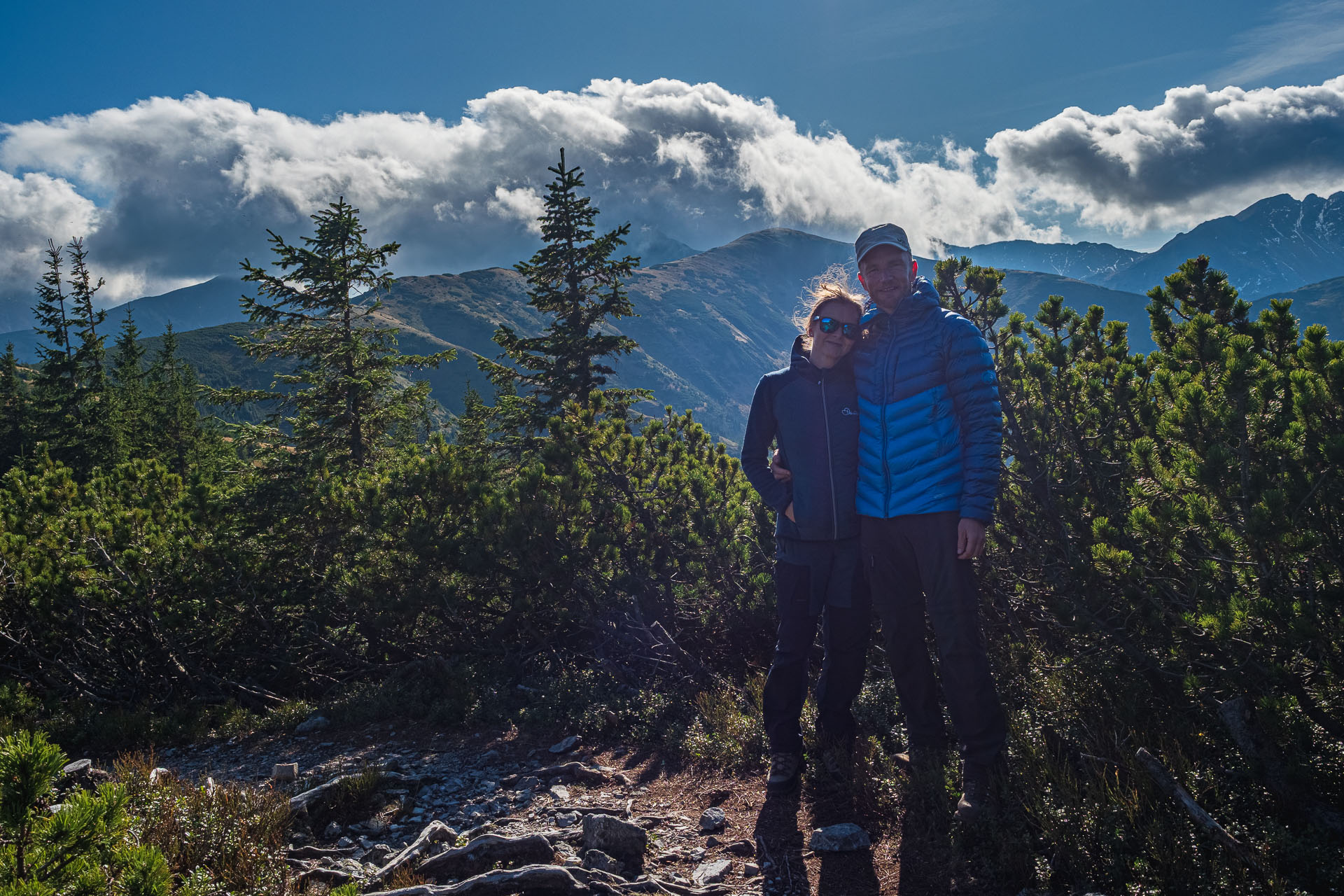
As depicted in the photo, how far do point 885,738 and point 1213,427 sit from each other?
2762 mm

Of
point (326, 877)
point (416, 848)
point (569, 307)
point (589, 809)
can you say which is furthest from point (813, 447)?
point (569, 307)

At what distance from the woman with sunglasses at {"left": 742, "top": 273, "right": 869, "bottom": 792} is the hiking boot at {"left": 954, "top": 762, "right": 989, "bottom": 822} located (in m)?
0.90

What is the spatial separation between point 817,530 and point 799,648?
79cm

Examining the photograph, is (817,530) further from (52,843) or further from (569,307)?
(569,307)

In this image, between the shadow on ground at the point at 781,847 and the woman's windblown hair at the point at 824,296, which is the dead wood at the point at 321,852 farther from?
the woman's windblown hair at the point at 824,296

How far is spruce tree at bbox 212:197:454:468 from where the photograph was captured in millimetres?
15305

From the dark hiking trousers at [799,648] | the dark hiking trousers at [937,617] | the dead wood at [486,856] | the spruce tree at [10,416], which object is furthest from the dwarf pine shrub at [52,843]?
the spruce tree at [10,416]

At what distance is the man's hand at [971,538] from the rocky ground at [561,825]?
1648mm

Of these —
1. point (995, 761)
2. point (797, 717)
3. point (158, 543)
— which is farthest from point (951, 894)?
point (158, 543)

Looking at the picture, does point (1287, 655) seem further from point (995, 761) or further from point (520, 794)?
point (520, 794)

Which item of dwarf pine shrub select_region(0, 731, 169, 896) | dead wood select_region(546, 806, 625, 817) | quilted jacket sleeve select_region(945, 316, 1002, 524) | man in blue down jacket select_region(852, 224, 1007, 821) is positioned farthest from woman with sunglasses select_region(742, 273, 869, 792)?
dwarf pine shrub select_region(0, 731, 169, 896)

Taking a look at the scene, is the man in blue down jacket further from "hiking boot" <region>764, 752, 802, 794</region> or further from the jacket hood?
"hiking boot" <region>764, 752, 802, 794</region>

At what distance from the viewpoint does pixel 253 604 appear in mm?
8367

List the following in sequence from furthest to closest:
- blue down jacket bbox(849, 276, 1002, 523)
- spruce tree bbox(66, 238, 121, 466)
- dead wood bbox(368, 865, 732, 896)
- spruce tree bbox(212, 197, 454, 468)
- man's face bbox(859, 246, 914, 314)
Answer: spruce tree bbox(66, 238, 121, 466)
spruce tree bbox(212, 197, 454, 468)
man's face bbox(859, 246, 914, 314)
blue down jacket bbox(849, 276, 1002, 523)
dead wood bbox(368, 865, 732, 896)
